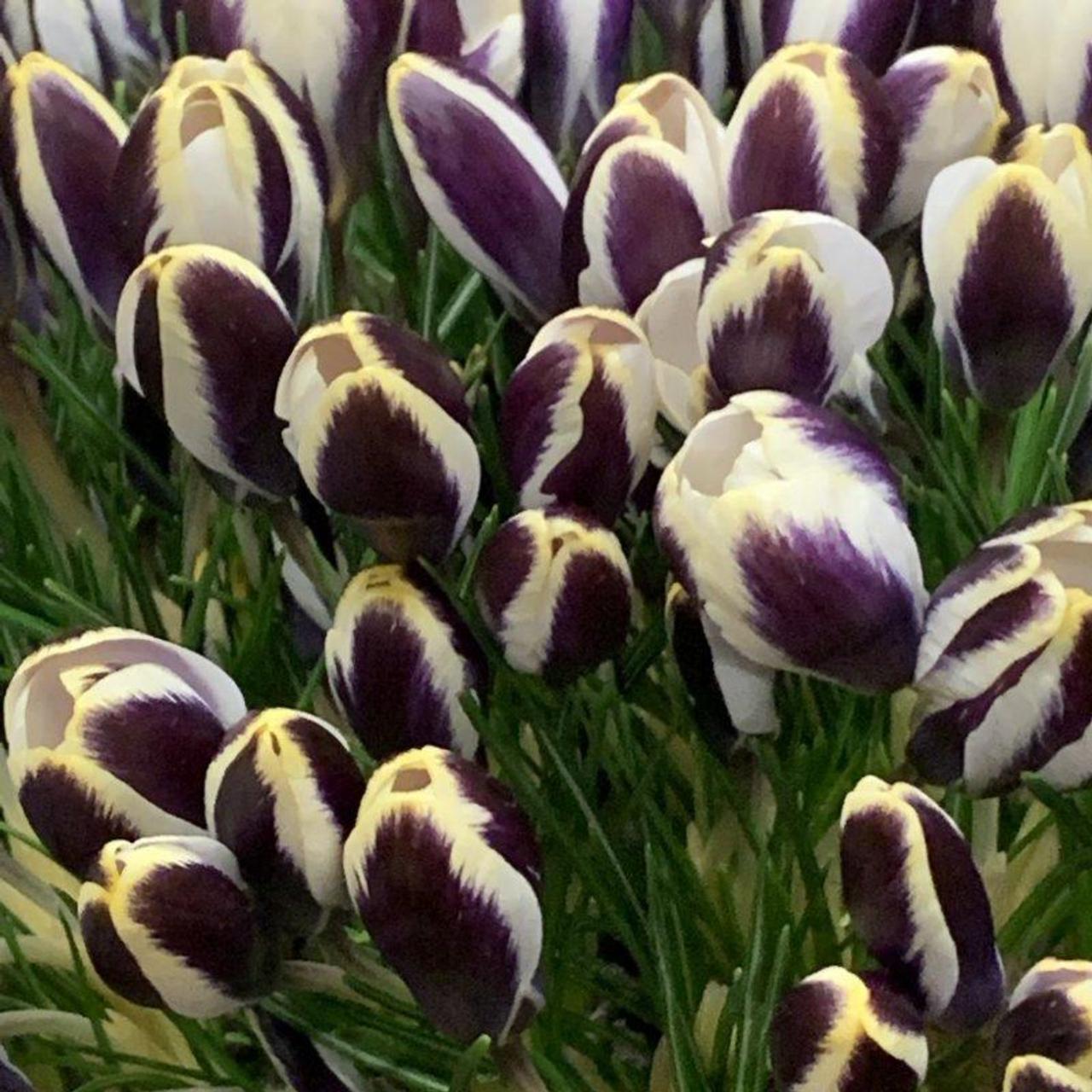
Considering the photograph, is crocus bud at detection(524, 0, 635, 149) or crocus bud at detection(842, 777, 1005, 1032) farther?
crocus bud at detection(524, 0, 635, 149)

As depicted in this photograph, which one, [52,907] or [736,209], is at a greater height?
[736,209]

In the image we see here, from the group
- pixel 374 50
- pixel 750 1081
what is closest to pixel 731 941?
pixel 750 1081

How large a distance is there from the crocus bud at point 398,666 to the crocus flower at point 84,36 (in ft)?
0.60

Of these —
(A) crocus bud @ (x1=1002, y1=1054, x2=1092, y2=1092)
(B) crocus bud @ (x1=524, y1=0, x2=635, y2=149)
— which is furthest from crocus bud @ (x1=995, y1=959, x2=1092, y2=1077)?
(B) crocus bud @ (x1=524, y1=0, x2=635, y2=149)

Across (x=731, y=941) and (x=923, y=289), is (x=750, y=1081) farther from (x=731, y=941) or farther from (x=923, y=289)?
(x=923, y=289)

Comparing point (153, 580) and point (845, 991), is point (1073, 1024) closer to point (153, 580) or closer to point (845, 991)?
point (845, 991)

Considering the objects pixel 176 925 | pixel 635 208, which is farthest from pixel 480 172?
pixel 176 925

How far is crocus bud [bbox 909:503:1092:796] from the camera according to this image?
206 millimetres

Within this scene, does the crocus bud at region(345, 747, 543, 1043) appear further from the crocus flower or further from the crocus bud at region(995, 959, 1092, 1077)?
the crocus flower

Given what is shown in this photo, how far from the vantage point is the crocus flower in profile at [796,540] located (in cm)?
20

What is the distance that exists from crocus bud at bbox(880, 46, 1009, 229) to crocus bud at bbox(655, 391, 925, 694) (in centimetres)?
9

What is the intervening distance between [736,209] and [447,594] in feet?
0.26

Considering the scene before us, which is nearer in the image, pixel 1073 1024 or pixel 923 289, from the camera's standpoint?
pixel 1073 1024

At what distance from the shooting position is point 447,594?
25cm
